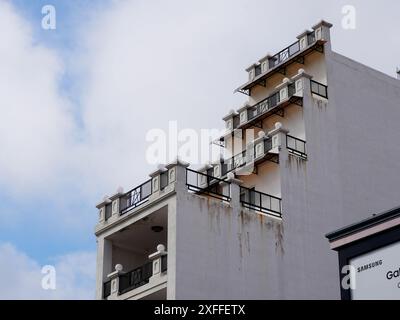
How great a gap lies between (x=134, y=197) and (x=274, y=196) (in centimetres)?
574

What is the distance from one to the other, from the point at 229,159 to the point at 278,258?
647 cm

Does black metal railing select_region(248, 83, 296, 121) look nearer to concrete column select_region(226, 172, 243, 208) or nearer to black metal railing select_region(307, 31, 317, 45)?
black metal railing select_region(307, 31, 317, 45)

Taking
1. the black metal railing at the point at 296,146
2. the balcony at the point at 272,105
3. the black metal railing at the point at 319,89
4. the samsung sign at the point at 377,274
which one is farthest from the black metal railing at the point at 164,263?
the black metal railing at the point at 319,89

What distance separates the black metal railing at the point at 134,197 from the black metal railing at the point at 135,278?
2.55 meters

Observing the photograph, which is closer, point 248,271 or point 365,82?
point 248,271

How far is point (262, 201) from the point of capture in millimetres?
44312

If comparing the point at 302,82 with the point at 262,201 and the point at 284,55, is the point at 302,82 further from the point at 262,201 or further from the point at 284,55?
the point at 262,201

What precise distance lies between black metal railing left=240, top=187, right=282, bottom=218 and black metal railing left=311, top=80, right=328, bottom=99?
598 centimetres

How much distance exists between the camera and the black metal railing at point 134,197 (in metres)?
42.6
